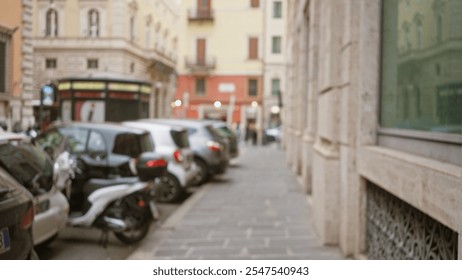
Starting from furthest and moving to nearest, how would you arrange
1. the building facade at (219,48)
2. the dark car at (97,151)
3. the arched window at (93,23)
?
the dark car at (97,151) < the building facade at (219,48) < the arched window at (93,23)

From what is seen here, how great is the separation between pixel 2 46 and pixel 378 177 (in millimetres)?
2221

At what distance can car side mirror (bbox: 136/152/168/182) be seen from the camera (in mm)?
6086

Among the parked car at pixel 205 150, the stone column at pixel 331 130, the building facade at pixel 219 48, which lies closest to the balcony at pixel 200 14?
the building facade at pixel 219 48

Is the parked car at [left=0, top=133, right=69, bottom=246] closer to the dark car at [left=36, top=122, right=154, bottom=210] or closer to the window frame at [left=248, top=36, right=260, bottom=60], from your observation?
the dark car at [left=36, top=122, right=154, bottom=210]

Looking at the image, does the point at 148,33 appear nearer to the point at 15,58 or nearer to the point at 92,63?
the point at 92,63

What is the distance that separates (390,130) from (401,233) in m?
0.69

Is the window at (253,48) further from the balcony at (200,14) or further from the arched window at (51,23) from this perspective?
the arched window at (51,23)

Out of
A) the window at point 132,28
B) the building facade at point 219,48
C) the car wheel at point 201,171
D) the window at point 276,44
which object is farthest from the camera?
the car wheel at point 201,171

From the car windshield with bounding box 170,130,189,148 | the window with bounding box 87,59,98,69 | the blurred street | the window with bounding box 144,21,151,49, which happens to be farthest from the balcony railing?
the car windshield with bounding box 170,130,189,148

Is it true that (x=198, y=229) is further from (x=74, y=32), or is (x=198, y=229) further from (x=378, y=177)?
(x=74, y=32)

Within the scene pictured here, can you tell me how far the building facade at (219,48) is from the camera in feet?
13.2

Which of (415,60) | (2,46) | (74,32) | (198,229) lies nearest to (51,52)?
(74,32)

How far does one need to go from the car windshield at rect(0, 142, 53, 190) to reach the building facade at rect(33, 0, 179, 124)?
0.75 meters

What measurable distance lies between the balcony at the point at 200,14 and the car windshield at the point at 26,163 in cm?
134
